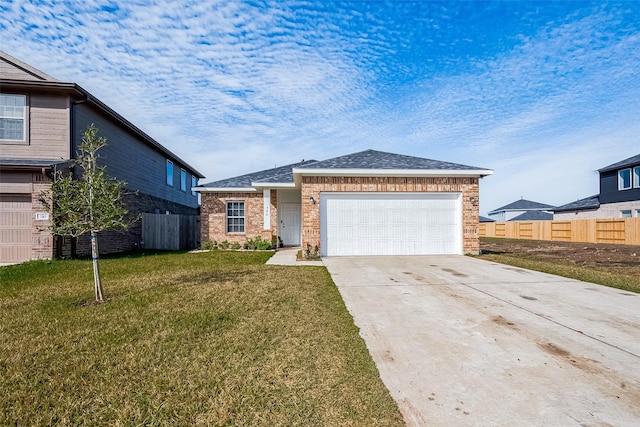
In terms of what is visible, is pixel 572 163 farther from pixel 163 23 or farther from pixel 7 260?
pixel 7 260

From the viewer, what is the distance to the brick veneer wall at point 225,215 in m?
15.4

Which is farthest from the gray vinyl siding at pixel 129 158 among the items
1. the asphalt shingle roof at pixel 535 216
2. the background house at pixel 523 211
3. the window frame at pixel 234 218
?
the background house at pixel 523 211

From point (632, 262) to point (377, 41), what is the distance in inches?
470

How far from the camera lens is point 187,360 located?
3.11 meters

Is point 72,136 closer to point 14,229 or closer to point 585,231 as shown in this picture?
point 14,229

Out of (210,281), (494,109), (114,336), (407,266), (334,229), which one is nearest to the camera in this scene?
(114,336)

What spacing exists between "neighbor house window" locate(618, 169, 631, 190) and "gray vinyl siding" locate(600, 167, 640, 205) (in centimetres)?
31

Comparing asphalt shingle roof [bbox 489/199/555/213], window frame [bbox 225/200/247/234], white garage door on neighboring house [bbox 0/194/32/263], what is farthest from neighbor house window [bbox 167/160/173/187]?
asphalt shingle roof [bbox 489/199/555/213]

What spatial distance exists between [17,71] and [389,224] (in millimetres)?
14826

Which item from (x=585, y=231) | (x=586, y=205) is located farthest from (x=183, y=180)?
(x=586, y=205)

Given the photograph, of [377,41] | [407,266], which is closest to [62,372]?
[407,266]

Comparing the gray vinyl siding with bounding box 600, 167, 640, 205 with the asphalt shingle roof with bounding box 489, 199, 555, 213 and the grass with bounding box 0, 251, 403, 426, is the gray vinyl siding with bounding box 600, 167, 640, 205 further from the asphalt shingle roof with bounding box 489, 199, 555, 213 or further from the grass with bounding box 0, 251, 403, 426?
the grass with bounding box 0, 251, 403, 426

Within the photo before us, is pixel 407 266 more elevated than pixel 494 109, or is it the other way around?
pixel 494 109

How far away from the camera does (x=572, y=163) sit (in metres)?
23.8
